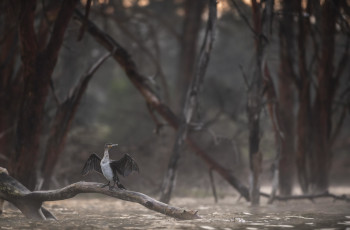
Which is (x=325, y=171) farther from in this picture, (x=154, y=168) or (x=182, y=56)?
(x=182, y=56)

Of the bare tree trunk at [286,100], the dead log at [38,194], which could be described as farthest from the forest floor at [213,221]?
the bare tree trunk at [286,100]

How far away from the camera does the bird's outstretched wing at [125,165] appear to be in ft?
18.5

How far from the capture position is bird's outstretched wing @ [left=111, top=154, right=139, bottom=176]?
5.62 metres

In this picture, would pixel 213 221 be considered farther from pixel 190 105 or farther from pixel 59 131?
pixel 59 131

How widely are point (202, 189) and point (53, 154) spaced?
596cm

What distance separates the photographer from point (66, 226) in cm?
569

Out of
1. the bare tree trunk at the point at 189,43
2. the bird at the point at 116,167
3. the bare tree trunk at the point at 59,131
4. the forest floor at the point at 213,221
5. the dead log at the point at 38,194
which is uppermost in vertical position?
the bare tree trunk at the point at 189,43

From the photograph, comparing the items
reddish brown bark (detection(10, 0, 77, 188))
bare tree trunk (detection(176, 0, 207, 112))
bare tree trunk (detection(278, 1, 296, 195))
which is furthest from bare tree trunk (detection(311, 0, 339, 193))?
bare tree trunk (detection(176, 0, 207, 112))

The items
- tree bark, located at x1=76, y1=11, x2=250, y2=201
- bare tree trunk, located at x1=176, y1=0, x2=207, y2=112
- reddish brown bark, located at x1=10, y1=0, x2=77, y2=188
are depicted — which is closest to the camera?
reddish brown bark, located at x1=10, y1=0, x2=77, y2=188

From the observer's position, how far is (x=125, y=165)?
5.68 m

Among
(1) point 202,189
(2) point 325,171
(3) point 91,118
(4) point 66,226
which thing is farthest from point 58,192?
(3) point 91,118

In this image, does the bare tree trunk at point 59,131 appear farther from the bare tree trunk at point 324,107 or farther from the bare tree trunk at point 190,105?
the bare tree trunk at point 324,107

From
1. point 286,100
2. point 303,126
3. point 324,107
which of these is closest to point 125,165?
point 303,126

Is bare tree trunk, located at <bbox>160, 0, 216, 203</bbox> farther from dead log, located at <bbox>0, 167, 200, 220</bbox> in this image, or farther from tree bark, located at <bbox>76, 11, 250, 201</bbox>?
dead log, located at <bbox>0, 167, 200, 220</bbox>
